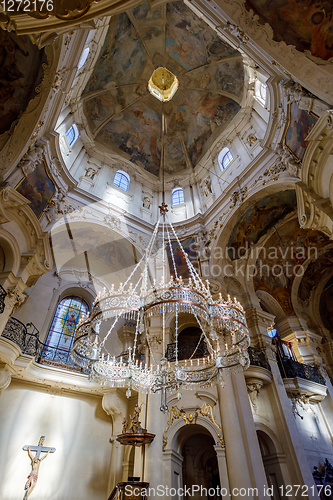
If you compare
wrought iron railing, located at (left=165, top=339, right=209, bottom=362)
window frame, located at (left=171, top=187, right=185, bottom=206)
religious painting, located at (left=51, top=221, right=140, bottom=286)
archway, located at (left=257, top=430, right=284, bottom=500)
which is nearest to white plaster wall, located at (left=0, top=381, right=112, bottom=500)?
wrought iron railing, located at (left=165, top=339, right=209, bottom=362)

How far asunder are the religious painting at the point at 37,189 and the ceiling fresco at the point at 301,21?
7043mm

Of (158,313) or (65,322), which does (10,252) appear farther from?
(65,322)

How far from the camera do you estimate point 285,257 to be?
12.3m

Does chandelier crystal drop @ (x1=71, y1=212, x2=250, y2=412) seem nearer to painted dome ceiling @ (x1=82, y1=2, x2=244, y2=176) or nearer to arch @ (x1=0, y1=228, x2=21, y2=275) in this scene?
arch @ (x1=0, y1=228, x2=21, y2=275)

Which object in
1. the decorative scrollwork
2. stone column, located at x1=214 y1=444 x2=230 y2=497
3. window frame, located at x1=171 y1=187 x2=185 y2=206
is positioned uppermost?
window frame, located at x1=171 y1=187 x2=185 y2=206

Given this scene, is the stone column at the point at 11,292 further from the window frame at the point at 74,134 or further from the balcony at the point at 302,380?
the balcony at the point at 302,380

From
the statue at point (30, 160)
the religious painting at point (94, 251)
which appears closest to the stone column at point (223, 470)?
the religious painting at point (94, 251)

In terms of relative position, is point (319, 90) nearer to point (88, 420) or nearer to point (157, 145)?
point (157, 145)

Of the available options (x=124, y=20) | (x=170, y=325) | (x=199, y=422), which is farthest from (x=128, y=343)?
(x=124, y=20)

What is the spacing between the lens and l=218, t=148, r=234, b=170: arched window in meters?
13.1

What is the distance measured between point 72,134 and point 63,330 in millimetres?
8385

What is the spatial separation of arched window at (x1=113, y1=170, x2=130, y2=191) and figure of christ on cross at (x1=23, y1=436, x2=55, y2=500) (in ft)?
34.2

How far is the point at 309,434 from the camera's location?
9680 mm

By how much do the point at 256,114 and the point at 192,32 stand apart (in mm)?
4673
